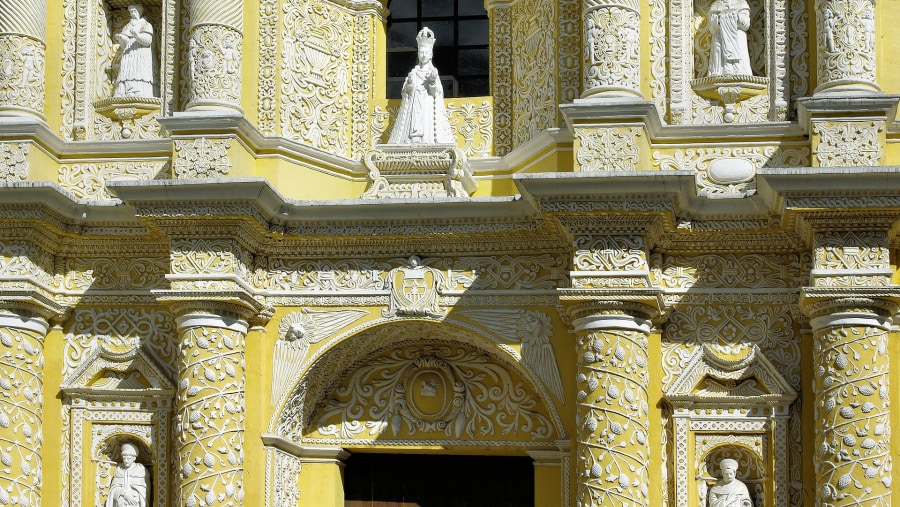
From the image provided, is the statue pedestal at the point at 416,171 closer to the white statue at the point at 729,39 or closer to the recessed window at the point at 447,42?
the recessed window at the point at 447,42

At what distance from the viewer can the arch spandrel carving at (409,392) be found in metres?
13.8

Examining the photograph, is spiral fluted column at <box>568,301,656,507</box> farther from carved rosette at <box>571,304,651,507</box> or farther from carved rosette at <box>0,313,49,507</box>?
carved rosette at <box>0,313,49,507</box>

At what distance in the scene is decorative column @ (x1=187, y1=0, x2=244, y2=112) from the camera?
13742mm

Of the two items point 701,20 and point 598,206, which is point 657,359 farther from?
point 701,20

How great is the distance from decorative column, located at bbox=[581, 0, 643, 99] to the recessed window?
1.80 m

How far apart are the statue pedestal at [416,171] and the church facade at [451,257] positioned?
0.08 feet

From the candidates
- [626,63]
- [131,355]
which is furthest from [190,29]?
[626,63]

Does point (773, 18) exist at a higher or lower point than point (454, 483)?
higher

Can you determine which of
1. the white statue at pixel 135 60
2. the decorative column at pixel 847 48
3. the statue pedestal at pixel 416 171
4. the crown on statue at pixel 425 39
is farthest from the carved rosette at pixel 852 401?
Result: the white statue at pixel 135 60

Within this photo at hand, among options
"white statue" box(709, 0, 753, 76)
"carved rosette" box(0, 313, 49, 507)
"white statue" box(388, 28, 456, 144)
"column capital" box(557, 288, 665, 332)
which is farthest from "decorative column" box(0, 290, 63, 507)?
"white statue" box(709, 0, 753, 76)

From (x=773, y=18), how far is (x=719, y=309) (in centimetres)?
231

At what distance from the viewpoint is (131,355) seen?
1389 cm

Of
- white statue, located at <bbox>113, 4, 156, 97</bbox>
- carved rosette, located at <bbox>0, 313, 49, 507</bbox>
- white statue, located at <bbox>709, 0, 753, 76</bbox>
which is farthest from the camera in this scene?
white statue, located at <bbox>113, 4, 156, 97</bbox>

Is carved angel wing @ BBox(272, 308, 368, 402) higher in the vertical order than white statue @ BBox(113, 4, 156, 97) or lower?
lower
